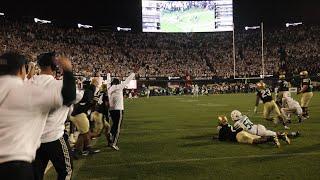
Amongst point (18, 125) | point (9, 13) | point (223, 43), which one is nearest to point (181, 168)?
point (18, 125)

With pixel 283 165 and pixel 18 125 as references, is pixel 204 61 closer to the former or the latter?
pixel 283 165

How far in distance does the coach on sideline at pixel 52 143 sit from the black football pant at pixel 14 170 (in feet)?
5.63

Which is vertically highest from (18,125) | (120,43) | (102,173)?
(120,43)

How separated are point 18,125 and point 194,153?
7.17 metres

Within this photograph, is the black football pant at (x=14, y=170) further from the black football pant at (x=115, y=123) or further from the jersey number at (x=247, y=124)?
the jersey number at (x=247, y=124)

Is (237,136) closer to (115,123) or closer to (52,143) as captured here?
(115,123)

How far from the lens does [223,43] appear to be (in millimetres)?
62406

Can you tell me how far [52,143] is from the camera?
507 centimetres

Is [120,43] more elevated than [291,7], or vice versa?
[291,7]

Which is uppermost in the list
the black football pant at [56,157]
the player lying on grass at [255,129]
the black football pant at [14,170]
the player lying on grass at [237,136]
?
the black football pant at [14,170]

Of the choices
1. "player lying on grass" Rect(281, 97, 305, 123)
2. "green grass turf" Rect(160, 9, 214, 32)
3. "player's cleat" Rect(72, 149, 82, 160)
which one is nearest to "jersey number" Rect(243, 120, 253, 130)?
"player's cleat" Rect(72, 149, 82, 160)

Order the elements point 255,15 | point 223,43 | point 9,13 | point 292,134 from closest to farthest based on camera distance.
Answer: point 292,134
point 9,13
point 223,43
point 255,15

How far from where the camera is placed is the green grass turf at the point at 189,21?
2192 inches

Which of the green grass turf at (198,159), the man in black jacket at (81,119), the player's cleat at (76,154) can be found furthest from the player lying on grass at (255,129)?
the player's cleat at (76,154)
